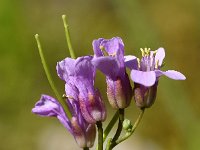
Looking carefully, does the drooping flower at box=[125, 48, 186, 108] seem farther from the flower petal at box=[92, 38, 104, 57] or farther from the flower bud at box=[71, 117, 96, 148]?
the flower bud at box=[71, 117, 96, 148]

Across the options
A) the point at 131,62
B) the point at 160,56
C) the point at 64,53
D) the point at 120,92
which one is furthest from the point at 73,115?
the point at 64,53

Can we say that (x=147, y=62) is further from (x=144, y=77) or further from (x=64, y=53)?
(x=64, y=53)

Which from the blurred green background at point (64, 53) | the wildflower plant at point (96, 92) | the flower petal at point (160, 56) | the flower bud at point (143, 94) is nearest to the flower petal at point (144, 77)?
the wildflower plant at point (96, 92)

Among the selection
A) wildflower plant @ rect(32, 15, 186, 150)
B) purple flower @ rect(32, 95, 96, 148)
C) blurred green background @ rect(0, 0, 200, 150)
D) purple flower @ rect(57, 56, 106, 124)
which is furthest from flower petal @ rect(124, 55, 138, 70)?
blurred green background @ rect(0, 0, 200, 150)

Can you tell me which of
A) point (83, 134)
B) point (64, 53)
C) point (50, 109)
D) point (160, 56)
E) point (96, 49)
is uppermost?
point (96, 49)

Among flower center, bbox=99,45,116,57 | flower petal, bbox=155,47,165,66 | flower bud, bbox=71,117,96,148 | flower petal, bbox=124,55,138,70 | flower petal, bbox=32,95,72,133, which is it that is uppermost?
flower center, bbox=99,45,116,57

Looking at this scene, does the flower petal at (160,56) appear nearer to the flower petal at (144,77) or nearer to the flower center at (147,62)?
the flower center at (147,62)
